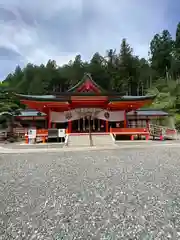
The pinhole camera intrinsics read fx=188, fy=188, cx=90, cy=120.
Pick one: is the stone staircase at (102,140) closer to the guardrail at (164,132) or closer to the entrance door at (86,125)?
the entrance door at (86,125)

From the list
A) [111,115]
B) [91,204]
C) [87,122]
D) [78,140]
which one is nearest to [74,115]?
[87,122]

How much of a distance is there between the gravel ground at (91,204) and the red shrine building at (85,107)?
9.66 meters

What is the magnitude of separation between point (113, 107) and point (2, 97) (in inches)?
447

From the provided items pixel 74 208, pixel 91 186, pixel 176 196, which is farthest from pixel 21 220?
pixel 176 196

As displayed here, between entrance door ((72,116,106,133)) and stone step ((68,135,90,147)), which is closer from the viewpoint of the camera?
stone step ((68,135,90,147))

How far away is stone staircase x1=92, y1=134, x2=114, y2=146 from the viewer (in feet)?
39.4

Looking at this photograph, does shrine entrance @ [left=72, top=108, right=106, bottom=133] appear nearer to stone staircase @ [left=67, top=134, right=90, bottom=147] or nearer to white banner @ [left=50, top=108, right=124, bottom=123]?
white banner @ [left=50, top=108, right=124, bottom=123]

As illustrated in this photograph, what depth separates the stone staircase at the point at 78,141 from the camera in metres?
12.0

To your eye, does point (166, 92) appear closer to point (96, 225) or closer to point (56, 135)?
point (56, 135)

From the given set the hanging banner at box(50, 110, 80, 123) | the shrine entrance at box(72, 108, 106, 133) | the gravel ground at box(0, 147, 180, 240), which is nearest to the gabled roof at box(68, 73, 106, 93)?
the shrine entrance at box(72, 108, 106, 133)

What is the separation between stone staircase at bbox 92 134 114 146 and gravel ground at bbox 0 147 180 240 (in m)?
6.63

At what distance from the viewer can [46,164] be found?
250 inches

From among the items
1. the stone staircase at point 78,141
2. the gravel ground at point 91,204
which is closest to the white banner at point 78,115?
the stone staircase at point 78,141

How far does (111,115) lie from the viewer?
16156 millimetres
